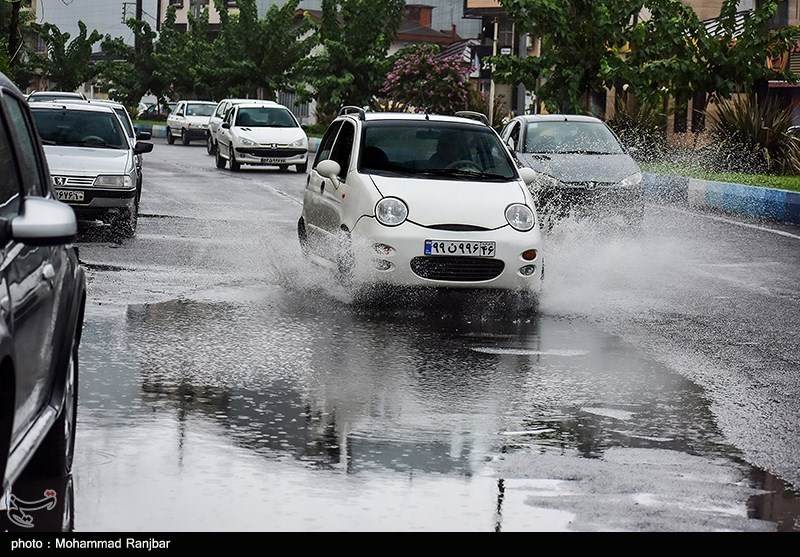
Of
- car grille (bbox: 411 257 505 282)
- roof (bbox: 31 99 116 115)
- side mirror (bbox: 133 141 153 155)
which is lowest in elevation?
car grille (bbox: 411 257 505 282)

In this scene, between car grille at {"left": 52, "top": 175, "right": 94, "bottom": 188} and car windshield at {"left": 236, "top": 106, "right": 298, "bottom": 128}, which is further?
car windshield at {"left": 236, "top": 106, "right": 298, "bottom": 128}

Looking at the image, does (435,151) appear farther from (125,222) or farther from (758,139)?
(758,139)

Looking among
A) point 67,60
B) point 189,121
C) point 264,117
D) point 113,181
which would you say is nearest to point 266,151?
point 264,117

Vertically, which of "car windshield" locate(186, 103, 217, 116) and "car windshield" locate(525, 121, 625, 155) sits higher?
"car windshield" locate(525, 121, 625, 155)

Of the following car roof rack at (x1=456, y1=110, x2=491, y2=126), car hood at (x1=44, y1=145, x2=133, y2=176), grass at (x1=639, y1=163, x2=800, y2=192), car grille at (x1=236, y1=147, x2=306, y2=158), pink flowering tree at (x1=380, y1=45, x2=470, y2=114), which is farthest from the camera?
pink flowering tree at (x1=380, y1=45, x2=470, y2=114)

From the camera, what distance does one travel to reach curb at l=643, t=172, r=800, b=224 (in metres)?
24.7

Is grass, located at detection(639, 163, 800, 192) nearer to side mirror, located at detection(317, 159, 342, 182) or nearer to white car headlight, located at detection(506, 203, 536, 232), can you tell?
side mirror, located at detection(317, 159, 342, 182)

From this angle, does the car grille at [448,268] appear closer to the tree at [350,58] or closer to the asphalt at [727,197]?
the asphalt at [727,197]

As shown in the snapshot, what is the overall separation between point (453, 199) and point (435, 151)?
1.19 meters

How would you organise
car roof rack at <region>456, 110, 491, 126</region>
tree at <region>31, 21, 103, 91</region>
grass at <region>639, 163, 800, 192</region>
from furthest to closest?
tree at <region>31, 21, 103, 91</region>, grass at <region>639, 163, 800, 192</region>, car roof rack at <region>456, 110, 491, 126</region>

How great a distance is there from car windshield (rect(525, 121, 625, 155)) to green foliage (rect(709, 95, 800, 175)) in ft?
31.7

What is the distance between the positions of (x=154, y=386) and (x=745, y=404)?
3.16 m

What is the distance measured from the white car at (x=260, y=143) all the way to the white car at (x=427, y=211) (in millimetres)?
23164

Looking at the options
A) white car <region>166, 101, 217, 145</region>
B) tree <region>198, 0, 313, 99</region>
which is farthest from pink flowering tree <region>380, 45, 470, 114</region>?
tree <region>198, 0, 313, 99</region>
